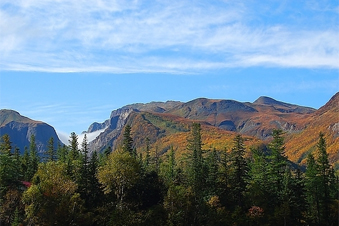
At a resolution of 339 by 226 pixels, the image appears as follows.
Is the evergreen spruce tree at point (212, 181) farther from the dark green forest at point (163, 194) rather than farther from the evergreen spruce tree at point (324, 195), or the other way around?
the evergreen spruce tree at point (324, 195)

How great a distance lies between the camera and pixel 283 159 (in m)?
88.9

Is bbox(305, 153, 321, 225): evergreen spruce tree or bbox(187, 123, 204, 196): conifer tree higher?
bbox(187, 123, 204, 196): conifer tree

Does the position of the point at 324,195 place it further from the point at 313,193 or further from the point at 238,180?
the point at 238,180

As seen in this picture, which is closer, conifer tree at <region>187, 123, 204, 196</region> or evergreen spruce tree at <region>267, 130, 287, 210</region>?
evergreen spruce tree at <region>267, 130, 287, 210</region>

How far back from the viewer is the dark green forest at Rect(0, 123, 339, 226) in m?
74.1

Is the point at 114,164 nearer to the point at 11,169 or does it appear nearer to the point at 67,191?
the point at 67,191

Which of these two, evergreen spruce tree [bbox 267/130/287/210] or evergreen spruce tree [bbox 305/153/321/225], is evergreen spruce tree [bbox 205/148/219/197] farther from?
evergreen spruce tree [bbox 305/153/321/225]

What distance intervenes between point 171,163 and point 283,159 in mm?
50279

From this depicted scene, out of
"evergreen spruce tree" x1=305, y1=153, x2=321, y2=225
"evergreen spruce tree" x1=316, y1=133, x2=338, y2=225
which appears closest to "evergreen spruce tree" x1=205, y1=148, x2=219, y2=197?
"evergreen spruce tree" x1=305, y1=153, x2=321, y2=225

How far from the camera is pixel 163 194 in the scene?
292ft

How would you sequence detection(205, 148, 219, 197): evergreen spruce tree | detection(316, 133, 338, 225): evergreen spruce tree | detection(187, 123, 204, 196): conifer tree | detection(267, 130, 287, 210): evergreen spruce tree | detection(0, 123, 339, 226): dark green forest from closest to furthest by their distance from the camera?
detection(0, 123, 339, 226): dark green forest → detection(267, 130, 287, 210): evergreen spruce tree → detection(316, 133, 338, 225): evergreen spruce tree → detection(205, 148, 219, 197): evergreen spruce tree → detection(187, 123, 204, 196): conifer tree

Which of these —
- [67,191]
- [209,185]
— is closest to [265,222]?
[209,185]

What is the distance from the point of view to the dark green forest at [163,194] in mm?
74062

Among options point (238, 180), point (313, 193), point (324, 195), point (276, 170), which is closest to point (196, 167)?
point (238, 180)
